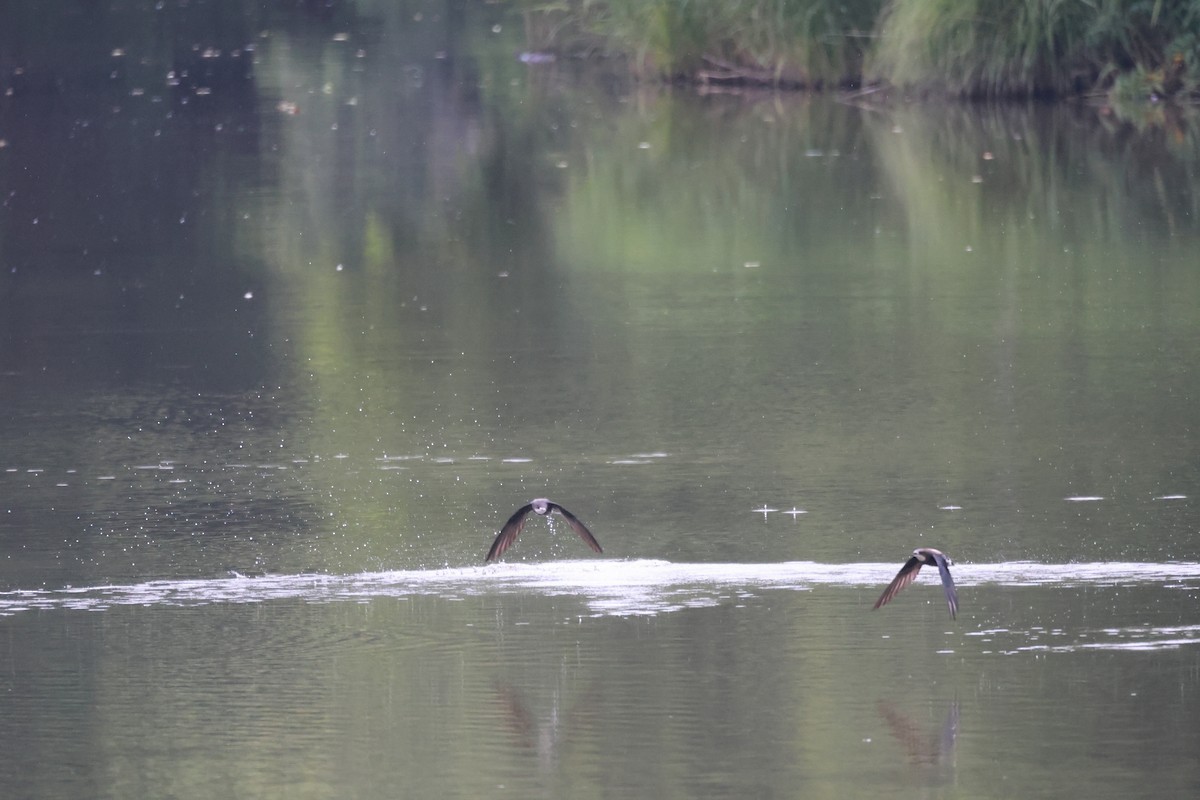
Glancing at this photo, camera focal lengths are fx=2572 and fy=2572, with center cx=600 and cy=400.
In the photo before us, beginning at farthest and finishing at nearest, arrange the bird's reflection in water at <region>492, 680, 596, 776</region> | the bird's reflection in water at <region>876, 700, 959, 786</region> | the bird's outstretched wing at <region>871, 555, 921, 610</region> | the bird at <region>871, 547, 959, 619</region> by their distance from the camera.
Result: the bird's outstretched wing at <region>871, 555, 921, 610</region> → the bird at <region>871, 547, 959, 619</region> → the bird's reflection in water at <region>492, 680, 596, 776</region> → the bird's reflection in water at <region>876, 700, 959, 786</region>

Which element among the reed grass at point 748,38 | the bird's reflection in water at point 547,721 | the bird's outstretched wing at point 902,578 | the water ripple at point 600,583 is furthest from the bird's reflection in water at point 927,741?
the reed grass at point 748,38

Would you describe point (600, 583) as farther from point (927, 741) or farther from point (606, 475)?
point (927, 741)

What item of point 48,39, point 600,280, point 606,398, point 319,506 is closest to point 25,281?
point 600,280

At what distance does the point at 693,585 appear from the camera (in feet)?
26.5

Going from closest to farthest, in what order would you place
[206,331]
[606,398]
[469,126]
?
1. [606,398]
2. [206,331]
3. [469,126]

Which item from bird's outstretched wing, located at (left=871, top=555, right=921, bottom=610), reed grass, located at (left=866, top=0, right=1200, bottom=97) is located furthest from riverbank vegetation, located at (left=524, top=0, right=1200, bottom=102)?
bird's outstretched wing, located at (left=871, top=555, right=921, bottom=610)

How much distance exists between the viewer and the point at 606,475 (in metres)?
9.80

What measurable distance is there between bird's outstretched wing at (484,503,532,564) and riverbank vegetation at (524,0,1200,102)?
1833 cm

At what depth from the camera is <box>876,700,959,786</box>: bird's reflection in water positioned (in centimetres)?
600

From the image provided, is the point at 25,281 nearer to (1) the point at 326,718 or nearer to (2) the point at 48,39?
(1) the point at 326,718

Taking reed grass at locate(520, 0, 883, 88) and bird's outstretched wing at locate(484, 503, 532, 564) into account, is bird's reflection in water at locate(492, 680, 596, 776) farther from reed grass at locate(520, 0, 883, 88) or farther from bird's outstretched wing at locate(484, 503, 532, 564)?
reed grass at locate(520, 0, 883, 88)

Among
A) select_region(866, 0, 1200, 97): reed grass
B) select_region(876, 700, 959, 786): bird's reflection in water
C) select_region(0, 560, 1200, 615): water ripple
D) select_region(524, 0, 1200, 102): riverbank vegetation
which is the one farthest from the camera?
select_region(524, 0, 1200, 102): riverbank vegetation

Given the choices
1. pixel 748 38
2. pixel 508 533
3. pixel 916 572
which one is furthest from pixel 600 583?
pixel 748 38

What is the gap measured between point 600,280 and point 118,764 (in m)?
9.33
